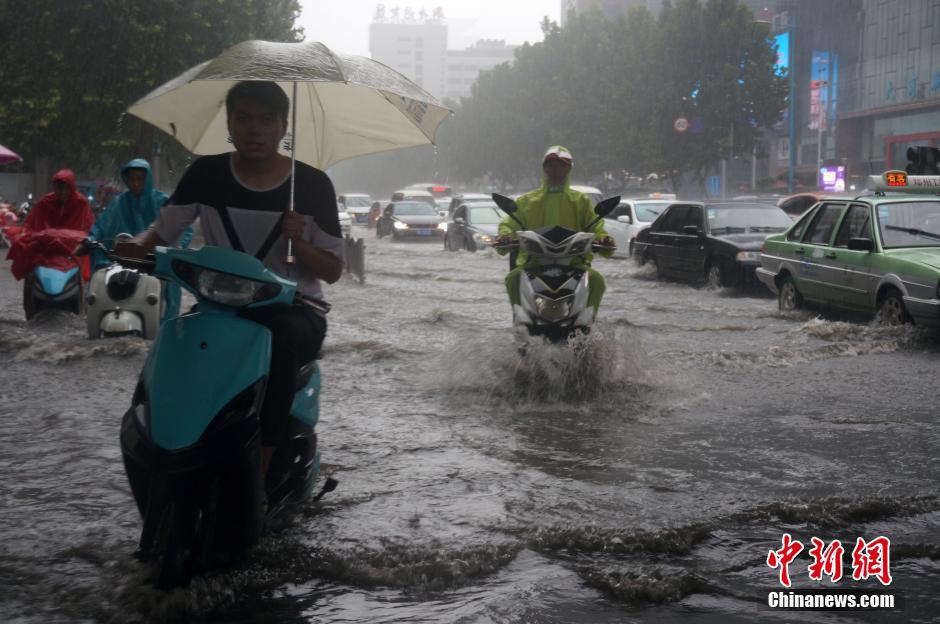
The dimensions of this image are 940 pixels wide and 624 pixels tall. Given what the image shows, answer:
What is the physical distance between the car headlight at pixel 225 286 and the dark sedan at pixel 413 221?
36175mm

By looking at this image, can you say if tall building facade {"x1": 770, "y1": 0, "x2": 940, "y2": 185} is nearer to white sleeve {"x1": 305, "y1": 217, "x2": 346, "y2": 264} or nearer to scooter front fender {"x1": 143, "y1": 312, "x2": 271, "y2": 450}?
white sleeve {"x1": 305, "y1": 217, "x2": 346, "y2": 264}

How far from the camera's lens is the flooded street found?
13.4ft

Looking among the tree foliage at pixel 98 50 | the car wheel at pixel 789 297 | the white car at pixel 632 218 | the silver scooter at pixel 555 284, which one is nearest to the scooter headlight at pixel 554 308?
the silver scooter at pixel 555 284

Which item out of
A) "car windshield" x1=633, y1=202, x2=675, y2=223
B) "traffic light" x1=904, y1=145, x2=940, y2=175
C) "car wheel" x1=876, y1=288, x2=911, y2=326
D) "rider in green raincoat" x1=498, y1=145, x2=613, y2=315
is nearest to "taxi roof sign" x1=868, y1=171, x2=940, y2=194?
"car wheel" x1=876, y1=288, x2=911, y2=326

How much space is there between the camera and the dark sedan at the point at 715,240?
18.3m

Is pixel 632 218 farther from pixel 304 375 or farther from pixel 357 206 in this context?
pixel 357 206

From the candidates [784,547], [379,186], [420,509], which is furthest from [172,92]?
[379,186]

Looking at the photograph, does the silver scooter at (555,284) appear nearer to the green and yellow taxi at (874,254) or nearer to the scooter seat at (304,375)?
the scooter seat at (304,375)

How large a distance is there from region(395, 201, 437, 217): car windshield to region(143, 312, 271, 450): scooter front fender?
37.5m

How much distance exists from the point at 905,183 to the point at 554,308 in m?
6.56

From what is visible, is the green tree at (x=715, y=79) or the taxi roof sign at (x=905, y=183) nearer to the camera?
the taxi roof sign at (x=905, y=183)

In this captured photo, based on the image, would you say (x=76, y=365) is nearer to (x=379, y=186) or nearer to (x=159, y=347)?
(x=159, y=347)

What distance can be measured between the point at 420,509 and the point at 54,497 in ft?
5.40

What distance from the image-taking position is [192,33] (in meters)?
30.7
